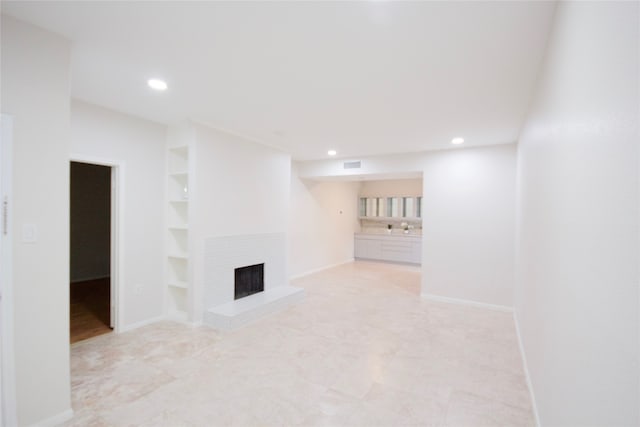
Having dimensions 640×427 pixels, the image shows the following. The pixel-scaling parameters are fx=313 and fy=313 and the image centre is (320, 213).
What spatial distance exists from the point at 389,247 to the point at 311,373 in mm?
6151

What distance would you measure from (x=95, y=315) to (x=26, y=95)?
331 centimetres

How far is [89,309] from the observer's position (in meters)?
4.45

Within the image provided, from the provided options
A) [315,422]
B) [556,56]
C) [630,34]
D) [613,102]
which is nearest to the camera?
[630,34]

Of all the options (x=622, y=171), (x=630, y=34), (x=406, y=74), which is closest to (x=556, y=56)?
(x=406, y=74)

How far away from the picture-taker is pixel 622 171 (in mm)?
799

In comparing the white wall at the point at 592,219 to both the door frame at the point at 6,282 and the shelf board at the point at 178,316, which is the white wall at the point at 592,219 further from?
the shelf board at the point at 178,316

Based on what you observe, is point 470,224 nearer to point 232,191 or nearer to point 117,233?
point 232,191

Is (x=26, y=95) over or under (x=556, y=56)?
under

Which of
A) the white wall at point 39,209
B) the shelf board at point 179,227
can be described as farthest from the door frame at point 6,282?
the shelf board at point 179,227

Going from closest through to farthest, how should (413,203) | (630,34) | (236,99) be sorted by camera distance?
(630,34) < (236,99) < (413,203)

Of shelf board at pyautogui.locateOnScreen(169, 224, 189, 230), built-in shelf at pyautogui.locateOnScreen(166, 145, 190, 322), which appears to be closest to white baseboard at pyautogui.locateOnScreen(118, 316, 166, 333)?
built-in shelf at pyautogui.locateOnScreen(166, 145, 190, 322)

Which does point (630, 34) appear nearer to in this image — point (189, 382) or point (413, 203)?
point (189, 382)

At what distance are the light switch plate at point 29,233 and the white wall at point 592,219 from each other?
2.81 m

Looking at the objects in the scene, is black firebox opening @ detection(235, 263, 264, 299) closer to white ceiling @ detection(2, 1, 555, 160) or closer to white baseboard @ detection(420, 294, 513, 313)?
white ceiling @ detection(2, 1, 555, 160)
